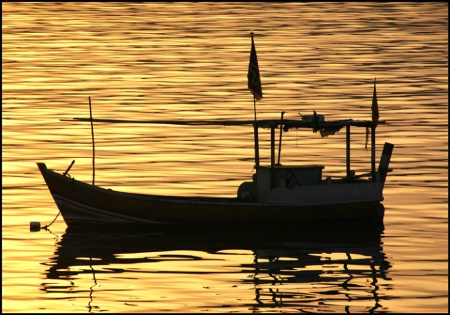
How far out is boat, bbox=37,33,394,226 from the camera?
147 ft

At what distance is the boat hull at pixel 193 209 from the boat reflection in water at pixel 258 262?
35 centimetres

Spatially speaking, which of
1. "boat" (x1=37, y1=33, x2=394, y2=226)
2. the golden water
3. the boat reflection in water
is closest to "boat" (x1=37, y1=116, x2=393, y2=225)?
"boat" (x1=37, y1=33, x2=394, y2=226)

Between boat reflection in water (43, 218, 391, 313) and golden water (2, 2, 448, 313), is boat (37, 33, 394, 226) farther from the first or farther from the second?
golden water (2, 2, 448, 313)

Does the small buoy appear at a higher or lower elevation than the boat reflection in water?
higher

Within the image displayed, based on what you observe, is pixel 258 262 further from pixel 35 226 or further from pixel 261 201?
A: pixel 35 226

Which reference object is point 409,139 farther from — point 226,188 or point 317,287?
point 317,287

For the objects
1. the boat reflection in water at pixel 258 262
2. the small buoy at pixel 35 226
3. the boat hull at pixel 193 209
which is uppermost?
the boat hull at pixel 193 209

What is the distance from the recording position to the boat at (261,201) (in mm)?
44719

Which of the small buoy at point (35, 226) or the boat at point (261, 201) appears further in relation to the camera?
the small buoy at point (35, 226)

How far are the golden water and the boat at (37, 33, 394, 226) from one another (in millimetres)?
957

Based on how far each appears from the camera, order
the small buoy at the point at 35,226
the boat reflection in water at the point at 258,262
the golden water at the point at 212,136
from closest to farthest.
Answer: the boat reflection in water at the point at 258,262
the golden water at the point at 212,136
the small buoy at the point at 35,226

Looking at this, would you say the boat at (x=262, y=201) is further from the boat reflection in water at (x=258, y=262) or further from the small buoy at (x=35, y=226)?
the small buoy at (x=35, y=226)

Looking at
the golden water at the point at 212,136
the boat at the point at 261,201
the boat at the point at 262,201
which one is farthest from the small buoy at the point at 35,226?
the boat at the point at 262,201

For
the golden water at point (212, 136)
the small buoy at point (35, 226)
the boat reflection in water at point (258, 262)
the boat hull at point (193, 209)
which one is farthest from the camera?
the small buoy at point (35, 226)
